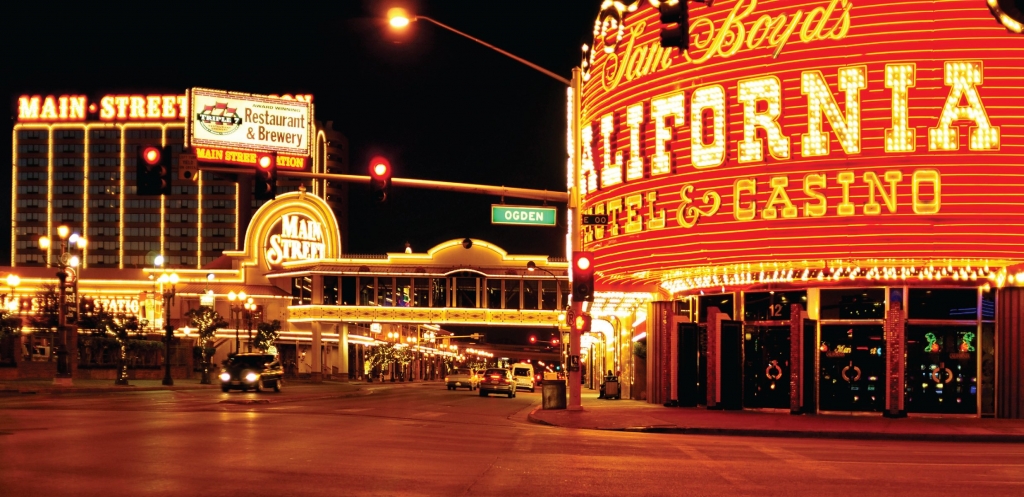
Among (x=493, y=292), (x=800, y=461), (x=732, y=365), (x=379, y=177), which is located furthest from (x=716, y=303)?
(x=493, y=292)

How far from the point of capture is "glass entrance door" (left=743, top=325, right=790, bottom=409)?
32406mm

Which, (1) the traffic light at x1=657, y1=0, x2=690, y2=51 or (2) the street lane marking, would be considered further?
(1) the traffic light at x1=657, y1=0, x2=690, y2=51

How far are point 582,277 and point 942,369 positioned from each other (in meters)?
9.95

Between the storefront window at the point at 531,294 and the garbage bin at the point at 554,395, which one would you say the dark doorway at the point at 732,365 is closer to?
the garbage bin at the point at 554,395

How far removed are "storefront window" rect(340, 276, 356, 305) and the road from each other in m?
70.3

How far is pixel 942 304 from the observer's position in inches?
1170

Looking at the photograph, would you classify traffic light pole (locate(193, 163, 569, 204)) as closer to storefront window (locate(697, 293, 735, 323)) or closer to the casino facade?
the casino facade

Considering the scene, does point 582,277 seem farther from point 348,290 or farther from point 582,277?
point 348,290

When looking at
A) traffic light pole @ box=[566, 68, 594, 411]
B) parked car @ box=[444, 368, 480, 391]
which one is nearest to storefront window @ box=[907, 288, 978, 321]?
traffic light pole @ box=[566, 68, 594, 411]

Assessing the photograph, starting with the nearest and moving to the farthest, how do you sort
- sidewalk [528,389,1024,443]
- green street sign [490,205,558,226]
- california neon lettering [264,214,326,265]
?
sidewalk [528,389,1024,443] → green street sign [490,205,558,226] → california neon lettering [264,214,326,265]

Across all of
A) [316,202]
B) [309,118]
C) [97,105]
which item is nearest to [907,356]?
[309,118]

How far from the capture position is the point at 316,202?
9812cm

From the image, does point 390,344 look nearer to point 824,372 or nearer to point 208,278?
point 208,278

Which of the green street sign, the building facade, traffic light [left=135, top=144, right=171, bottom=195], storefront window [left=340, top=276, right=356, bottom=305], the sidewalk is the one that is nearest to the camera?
the sidewalk
